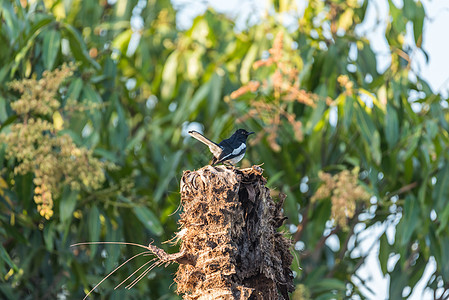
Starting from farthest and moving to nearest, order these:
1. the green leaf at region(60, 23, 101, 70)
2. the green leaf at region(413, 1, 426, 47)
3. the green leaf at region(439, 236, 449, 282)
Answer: the green leaf at region(439, 236, 449, 282)
the green leaf at region(413, 1, 426, 47)
the green leaf at region(60, 23, 101, 70)

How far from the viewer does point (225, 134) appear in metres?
6.81

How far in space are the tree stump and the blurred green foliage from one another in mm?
2168

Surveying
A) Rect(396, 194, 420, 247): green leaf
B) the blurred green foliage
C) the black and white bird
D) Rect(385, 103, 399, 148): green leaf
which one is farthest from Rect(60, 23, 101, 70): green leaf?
Rect(396, 194, 420, 247): green leaf

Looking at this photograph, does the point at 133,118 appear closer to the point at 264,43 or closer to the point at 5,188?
the point at 264,43

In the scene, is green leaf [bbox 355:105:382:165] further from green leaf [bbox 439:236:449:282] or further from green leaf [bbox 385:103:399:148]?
green leaf [bbox 439:236:449:282]

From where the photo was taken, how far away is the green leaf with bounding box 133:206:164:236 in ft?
19.9

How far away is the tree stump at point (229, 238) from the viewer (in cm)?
328

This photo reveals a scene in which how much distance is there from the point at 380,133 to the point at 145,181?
2465 millimetres

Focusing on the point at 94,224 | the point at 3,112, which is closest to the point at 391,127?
the point at 94,224

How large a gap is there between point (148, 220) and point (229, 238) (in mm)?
2910

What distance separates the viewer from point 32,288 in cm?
693

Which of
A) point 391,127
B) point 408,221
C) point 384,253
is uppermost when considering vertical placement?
point 391,127

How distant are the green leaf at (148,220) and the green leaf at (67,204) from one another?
0.59m

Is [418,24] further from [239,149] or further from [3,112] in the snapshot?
[3,112]
